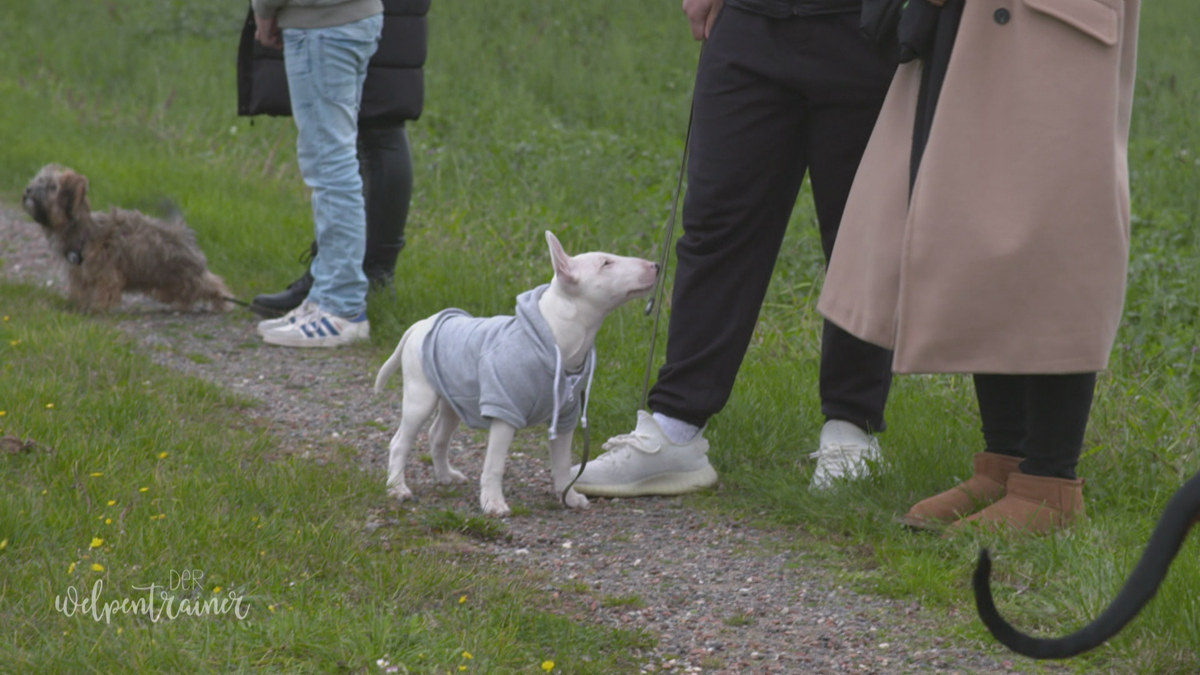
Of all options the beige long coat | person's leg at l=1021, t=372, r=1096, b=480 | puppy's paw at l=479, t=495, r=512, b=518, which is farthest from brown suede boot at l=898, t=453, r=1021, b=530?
puppy's paw at l=479, t=495, r=512, b=518

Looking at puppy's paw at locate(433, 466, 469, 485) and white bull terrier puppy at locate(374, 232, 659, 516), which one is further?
puppy's paw at locate(433, 466, 469, 485)

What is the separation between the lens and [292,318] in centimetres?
612

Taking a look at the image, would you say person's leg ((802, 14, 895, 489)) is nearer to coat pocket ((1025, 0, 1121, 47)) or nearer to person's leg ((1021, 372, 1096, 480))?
person's leg ((1021, 372, 1096, 480))

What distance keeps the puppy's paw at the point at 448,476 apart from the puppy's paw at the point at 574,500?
412 mm

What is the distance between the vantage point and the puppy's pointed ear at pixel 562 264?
3.83 metres

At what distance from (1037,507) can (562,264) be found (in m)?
1.48

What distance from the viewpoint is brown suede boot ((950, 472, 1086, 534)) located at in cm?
351

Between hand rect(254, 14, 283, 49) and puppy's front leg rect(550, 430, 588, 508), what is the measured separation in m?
2.70

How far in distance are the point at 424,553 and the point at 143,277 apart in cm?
388

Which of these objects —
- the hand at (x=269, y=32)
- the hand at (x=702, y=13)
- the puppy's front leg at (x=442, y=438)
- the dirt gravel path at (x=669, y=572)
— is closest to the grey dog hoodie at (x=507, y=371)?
the puppy's front leg at (x=442, y=438)

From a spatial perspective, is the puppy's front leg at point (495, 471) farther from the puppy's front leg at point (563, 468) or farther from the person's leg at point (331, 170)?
the person's leg at point (331, 170)

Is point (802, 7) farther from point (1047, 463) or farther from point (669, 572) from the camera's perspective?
point (669, 572)

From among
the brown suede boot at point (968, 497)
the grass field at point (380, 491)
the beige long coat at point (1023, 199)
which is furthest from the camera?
the brown suede boot at point (968, 497)

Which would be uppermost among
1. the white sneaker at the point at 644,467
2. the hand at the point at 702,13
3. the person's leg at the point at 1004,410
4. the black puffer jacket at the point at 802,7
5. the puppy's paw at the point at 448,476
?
the black puffer jacket at the point at 802,7
